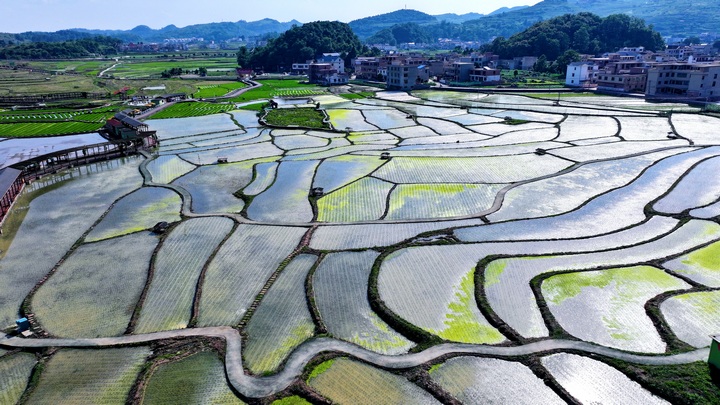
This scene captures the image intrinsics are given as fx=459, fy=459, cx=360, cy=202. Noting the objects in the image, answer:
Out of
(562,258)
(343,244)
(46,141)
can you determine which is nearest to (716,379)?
(562,258)

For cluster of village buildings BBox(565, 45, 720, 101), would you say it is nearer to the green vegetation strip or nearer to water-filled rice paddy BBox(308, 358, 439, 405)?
the green vegetation strip

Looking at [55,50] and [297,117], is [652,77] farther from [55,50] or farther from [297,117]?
[55,50]

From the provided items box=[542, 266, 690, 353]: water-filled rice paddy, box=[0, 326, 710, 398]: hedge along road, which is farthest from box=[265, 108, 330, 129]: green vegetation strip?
box=[0, 326, 710, 398]: hedge along road

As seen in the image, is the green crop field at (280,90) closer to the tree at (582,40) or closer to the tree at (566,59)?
the tree at (566,59)

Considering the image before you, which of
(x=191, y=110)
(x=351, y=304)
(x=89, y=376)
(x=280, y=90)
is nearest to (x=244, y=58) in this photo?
(x=280, y=90)

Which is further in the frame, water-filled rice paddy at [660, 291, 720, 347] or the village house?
the village house

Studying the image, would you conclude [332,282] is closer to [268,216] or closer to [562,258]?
[268,216]

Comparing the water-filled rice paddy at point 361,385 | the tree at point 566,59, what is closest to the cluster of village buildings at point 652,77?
the tree at point 566,59
